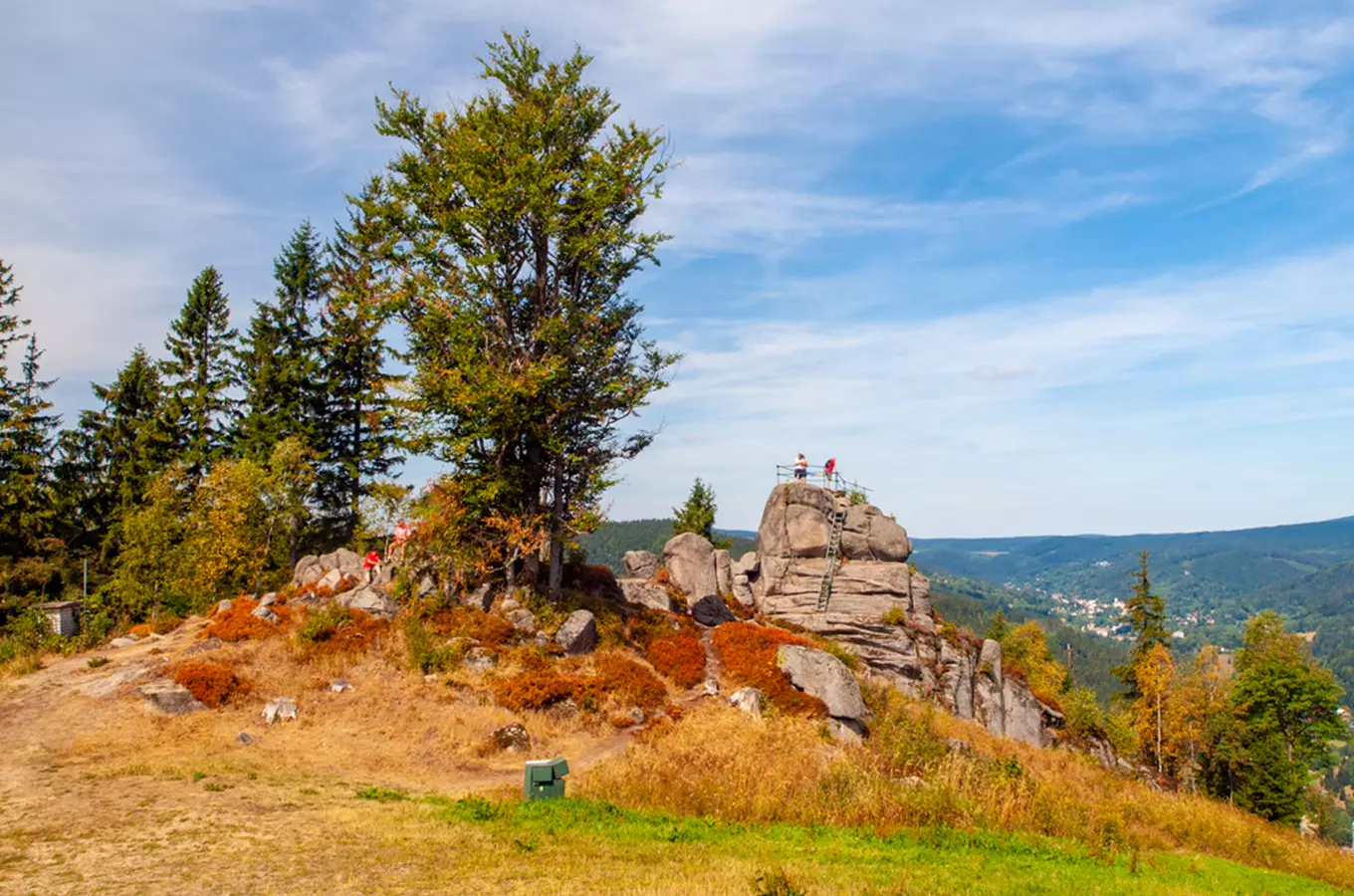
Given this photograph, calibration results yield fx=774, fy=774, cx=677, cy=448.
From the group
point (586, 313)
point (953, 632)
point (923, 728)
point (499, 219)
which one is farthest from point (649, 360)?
point (953, 632)

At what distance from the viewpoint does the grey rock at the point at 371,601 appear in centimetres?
2662

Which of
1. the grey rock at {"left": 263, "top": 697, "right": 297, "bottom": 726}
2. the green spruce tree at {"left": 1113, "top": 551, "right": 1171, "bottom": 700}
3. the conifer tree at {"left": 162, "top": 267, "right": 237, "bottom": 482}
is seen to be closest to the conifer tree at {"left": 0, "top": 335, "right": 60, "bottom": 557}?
the conifer tree at {"left": 162, "top": 267, "right": 237, "bottom": 482}

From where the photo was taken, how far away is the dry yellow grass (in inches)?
572

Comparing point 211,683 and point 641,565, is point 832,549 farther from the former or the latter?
point 211,683

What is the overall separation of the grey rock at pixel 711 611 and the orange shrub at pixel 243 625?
1776cm

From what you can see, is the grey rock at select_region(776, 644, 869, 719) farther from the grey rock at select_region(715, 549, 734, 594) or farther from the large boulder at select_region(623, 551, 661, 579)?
the large boulder at select_region(623, 551, 661, 579)

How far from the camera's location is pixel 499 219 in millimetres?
27938

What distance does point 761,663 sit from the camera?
89.4 ft

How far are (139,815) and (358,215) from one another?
37.4m

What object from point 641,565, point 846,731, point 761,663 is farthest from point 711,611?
point 846,731

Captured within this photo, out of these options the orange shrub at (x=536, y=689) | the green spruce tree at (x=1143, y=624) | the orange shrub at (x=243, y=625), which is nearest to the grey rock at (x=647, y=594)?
the orange shrub at (x=536, y=689)

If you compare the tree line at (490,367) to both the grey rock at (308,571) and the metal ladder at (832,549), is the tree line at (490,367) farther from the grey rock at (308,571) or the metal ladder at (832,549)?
the metal ladder at (832,549)

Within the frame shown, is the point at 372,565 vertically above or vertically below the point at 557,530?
below

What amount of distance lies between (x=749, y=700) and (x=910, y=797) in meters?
9.70
